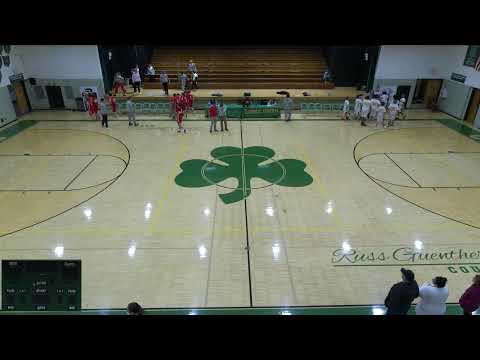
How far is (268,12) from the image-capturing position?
118cm

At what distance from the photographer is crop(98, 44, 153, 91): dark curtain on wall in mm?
20505

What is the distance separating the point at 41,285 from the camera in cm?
351

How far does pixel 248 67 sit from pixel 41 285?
79.4 ft

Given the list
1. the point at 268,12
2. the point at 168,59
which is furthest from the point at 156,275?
the point at 168,59

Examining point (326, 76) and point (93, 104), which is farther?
point (326, 76)

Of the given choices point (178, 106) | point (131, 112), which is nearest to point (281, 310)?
point (178, 106)

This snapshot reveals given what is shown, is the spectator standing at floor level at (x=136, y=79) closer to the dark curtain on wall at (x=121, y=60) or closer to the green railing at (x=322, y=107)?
the dark curtain on wall at (x=121, y=60)

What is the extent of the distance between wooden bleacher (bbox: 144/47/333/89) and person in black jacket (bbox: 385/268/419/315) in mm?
19644

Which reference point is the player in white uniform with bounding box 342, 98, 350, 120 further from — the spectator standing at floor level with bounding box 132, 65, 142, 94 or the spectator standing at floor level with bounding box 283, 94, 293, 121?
the spectator standing at floor level with bounding box 132, 65, 142, 94

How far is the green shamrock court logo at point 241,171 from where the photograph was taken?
11.4 metres

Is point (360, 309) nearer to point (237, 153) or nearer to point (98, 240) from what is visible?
point (98, 240)

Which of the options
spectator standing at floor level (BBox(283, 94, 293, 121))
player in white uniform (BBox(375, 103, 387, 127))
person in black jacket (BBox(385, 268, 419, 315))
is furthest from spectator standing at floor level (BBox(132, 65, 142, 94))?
person in black jacket (BBox(385, 268, 419, 315))

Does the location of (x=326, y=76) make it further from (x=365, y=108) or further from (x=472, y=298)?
(x=472, y=298)
